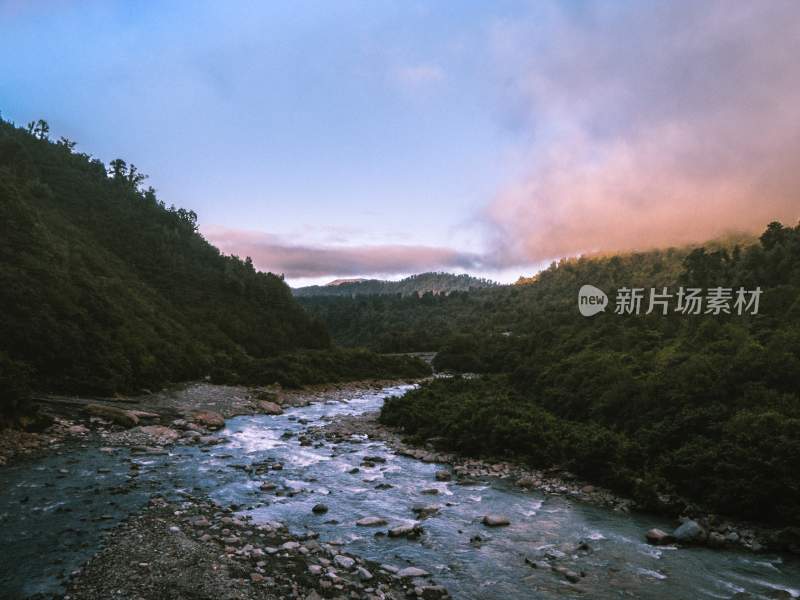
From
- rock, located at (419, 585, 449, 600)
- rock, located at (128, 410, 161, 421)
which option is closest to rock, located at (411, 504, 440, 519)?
rock, located at (419, 585, 449, 600)

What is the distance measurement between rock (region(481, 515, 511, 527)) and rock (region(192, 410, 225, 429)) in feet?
57.9

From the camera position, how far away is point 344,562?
34.9ft

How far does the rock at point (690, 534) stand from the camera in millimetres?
12758

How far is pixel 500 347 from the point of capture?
6956 centimetres

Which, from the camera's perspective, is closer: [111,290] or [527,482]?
[527,482]

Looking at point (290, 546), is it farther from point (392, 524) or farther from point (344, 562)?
point (392, 524)

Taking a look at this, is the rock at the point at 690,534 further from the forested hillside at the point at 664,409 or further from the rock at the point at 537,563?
the rock at the point at 537,563

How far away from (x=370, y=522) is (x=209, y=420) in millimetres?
16506

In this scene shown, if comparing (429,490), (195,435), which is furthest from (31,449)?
(429,490)

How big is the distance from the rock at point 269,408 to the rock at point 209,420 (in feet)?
19.8

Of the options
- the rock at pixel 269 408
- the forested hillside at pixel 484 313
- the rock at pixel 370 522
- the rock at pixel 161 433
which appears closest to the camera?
the rock at pixel 370 522

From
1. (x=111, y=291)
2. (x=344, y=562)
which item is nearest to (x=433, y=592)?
(x=344, y=562)

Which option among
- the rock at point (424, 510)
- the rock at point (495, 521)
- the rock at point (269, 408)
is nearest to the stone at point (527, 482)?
the rock at point (495, 521)

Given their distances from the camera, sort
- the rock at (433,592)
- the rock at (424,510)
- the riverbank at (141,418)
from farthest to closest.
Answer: the riverbank at (141,418)
the rock at (424,510)
the rock at (433,592)
